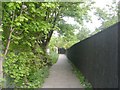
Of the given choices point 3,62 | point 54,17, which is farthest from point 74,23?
point 3,62

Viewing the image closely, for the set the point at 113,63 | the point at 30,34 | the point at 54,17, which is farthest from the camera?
the point at 54,17

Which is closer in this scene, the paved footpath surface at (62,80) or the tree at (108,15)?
the paved footpath surface at (62,80)

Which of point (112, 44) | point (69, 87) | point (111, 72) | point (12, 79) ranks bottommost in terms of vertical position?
point (69, 87)

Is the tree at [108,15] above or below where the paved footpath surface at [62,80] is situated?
above

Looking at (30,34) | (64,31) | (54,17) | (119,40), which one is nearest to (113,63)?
(119,40)

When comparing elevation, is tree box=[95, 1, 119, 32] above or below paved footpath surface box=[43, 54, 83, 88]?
above

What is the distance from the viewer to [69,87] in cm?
807

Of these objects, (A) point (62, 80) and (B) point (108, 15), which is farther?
(B) point (108, 15)

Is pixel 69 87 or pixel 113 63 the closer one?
pixel 113 63

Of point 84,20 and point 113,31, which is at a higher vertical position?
point 113,31

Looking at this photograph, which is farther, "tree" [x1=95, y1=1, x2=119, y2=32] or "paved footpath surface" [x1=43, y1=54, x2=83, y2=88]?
"tree" [x1=95, y1=1, x2=119, y2=32]

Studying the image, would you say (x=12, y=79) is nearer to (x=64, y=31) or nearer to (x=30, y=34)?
(x=30, y=34)

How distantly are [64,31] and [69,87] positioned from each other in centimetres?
771

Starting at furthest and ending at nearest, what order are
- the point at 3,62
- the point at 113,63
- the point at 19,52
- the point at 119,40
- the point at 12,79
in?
the point at 19,52 < the point at 12,79 < the point at 3,62 < the point at 113,63 < the point at 119,40
